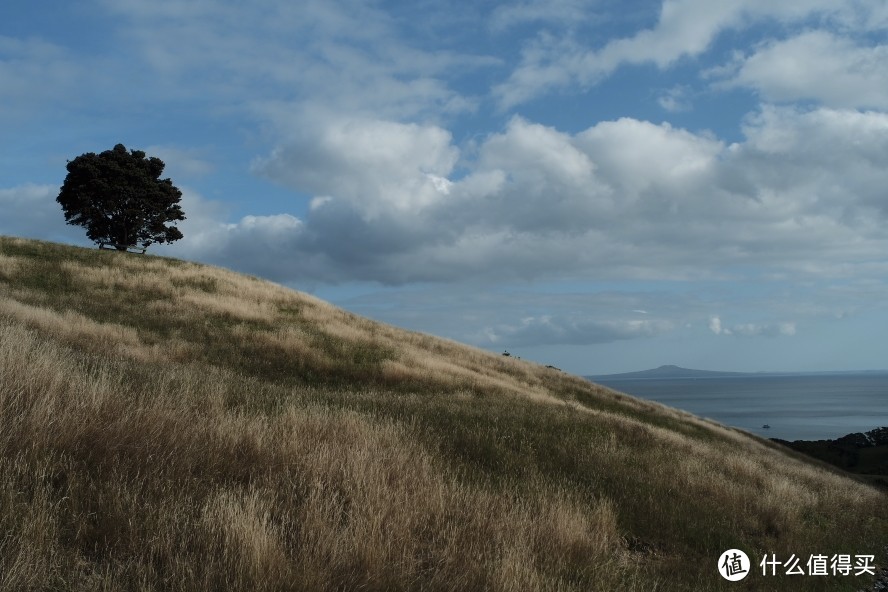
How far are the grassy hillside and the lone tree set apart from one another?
120 feet

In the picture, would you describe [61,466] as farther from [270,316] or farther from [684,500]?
[270,316]

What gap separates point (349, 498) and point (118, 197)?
157 feet

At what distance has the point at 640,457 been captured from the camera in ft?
36.1

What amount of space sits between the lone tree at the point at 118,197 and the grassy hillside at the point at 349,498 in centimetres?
3663

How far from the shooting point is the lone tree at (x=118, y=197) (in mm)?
45000

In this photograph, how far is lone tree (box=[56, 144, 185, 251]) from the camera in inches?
1772

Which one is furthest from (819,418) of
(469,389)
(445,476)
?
(445,476)

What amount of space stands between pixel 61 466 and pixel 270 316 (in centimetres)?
2155
